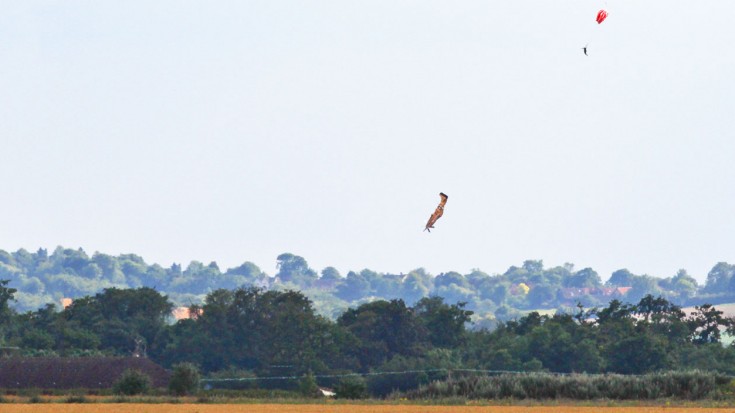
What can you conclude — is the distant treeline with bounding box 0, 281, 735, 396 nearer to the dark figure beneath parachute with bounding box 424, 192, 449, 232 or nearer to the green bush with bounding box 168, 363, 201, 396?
the green bush with bounding box 168, 363, 201, 396

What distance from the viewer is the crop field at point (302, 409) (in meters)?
89.0

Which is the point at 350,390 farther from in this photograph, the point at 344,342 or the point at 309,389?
the point at 344,342

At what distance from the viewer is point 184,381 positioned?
380 ft

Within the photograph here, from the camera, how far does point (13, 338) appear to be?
18512 centimetres

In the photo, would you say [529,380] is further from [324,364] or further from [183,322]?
[183,322]

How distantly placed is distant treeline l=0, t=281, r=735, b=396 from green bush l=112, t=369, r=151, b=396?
42.3 m

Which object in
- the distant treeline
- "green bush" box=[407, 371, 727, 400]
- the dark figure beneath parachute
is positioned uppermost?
the distant treeline

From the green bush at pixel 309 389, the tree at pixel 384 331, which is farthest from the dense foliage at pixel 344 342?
the green bush at pixel 309 389

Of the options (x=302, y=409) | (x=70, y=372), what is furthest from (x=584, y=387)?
(x=70, y=372)

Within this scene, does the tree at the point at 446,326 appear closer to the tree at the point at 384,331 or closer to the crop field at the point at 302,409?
the tree at the point at 384,331

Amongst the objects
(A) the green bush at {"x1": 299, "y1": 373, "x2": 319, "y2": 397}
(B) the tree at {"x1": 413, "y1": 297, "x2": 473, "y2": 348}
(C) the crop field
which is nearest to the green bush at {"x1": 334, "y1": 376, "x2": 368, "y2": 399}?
(A) the green bush at {"x1": 299, "y1": 373, "x2": 319, "y2": 397}

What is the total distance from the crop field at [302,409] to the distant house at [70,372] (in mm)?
39365

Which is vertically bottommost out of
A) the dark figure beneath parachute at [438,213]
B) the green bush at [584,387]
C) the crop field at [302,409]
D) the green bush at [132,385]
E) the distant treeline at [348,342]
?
the crop field at [302,409]

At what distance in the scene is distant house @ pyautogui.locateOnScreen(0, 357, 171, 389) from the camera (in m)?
137
